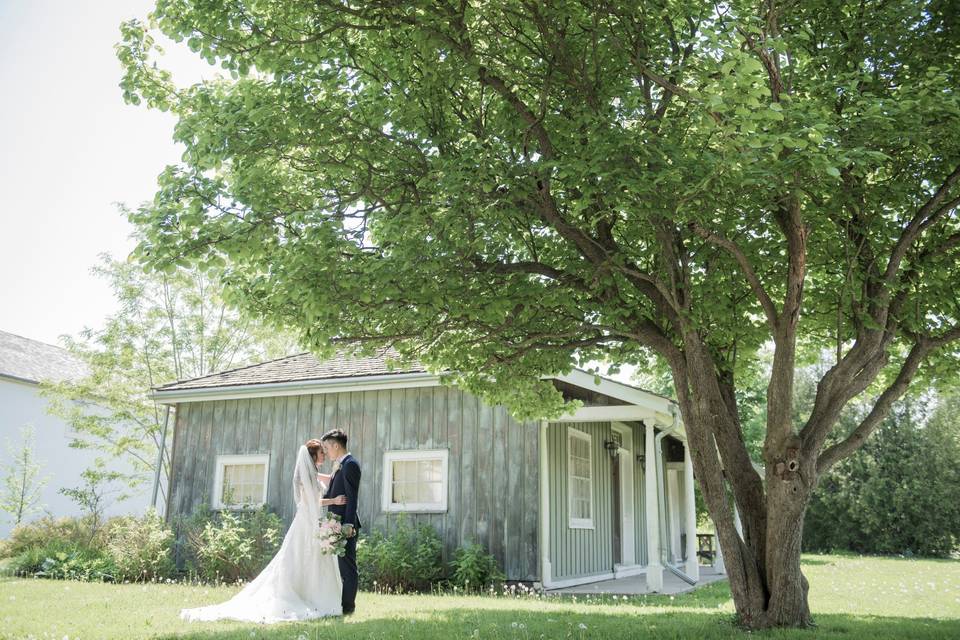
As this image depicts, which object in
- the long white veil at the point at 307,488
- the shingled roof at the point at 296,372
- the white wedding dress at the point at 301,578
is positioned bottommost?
the white wedding dress at the point at 301,578

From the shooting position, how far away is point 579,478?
1406 centimetres

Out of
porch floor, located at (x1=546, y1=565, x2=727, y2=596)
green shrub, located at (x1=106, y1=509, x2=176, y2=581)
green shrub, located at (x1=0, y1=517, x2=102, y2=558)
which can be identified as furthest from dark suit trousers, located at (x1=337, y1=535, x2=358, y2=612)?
green shrub, located at (x1=0, y1=517, x2=102, y2=558)

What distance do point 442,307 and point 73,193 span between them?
12852mm

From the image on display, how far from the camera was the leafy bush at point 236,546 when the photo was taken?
12.5 meters

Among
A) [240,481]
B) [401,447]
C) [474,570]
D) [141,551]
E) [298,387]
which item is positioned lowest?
[474,570]

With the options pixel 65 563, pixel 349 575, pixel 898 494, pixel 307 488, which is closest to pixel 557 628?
pixel 349 575

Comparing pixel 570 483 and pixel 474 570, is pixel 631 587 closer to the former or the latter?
pixel 570 483

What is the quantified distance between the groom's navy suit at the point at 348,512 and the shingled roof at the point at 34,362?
1896 centimetres

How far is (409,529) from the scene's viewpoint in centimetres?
1248

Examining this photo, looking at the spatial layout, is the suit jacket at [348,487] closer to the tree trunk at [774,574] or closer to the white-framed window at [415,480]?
the tree trunk at [774,574]

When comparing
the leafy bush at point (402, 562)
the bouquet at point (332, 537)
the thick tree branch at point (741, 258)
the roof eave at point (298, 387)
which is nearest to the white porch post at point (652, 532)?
the leafy bush at point (402, 562)

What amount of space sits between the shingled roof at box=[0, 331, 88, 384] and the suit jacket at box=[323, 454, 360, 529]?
746 inches

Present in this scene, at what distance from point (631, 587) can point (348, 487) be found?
646 cm

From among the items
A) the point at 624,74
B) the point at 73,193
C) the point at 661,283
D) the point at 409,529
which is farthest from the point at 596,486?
the point at 73,193
